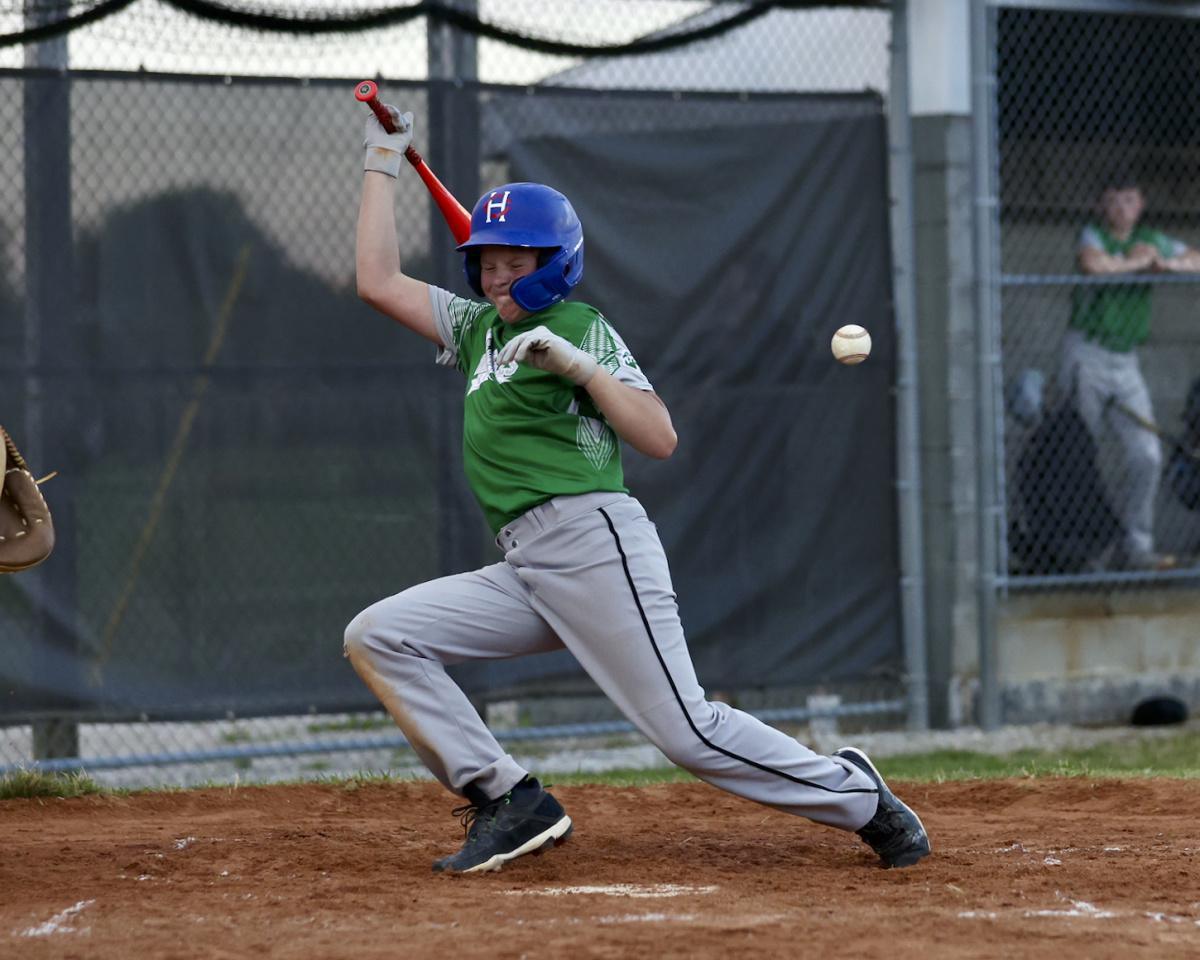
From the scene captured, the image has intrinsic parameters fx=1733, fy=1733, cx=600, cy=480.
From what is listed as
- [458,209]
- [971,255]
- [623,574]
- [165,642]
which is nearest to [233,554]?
[165,642]

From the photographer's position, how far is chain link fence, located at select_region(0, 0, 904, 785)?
6.91 meters

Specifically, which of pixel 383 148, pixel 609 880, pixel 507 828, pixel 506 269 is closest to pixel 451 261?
pixel 383 148

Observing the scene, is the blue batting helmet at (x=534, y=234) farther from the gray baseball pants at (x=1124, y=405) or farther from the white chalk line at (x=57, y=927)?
the gray baseball pants at (x=1124, y=405)

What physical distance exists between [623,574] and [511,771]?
620 mm

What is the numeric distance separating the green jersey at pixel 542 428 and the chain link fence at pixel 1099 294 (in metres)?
4.30

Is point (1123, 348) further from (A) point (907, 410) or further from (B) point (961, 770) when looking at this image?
(B) point (961, 770)

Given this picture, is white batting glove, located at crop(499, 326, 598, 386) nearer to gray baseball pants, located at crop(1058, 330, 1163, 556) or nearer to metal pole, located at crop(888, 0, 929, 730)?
metal pole, located at crop(888, 0, 929, 730)

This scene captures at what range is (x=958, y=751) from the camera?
804cm

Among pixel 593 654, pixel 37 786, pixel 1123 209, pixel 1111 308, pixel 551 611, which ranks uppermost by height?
pixel 1123 209

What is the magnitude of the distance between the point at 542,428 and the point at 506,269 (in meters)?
0.43

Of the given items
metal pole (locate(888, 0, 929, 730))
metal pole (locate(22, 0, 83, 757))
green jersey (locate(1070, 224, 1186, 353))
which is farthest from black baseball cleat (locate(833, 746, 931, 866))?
green jersey (locate(1070, 224, 1186, 353))

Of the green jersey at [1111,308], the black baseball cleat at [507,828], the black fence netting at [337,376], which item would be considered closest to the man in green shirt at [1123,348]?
the green jersey at [1111,308]

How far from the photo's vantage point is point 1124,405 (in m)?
9.19

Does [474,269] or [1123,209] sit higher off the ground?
[1123,209]
